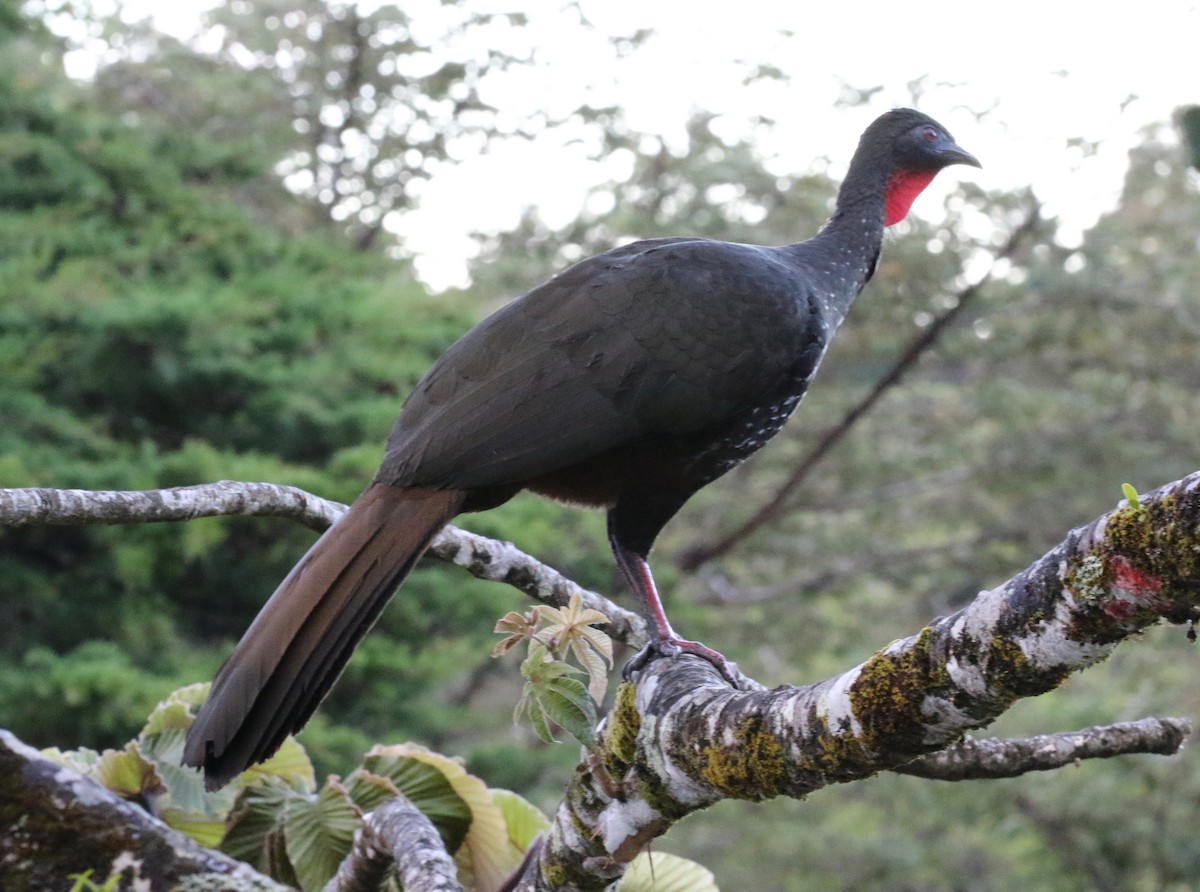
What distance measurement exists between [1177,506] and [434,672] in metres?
5.50

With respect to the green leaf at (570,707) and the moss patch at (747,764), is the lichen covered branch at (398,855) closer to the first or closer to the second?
the green leaf at (570,707)

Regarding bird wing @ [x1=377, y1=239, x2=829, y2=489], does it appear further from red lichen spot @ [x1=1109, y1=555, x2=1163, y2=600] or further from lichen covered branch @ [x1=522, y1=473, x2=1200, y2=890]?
red lichen spot @ [x1=1109, y1=555, x2=1163, y2=600]

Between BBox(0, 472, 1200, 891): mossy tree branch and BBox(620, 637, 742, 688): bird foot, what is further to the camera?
BBox(620, 637, 742, 688): bird foot

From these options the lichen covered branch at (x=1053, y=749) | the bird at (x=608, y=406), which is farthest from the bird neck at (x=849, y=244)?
the lichen covered branch at (x=1053, y=749)

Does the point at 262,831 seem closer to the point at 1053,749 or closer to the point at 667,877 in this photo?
the point at 667,877

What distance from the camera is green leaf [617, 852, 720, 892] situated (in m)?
2.37

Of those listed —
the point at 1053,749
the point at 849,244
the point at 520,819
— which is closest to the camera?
the point at 1053,749

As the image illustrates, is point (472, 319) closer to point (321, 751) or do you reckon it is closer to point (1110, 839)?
point (321, 751)

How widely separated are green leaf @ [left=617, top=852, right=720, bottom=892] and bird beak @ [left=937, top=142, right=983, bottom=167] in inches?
79.7

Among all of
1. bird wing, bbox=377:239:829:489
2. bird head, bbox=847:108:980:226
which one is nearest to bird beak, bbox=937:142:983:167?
bird head, bbox=847:108:980:226

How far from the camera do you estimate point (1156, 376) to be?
26.2 feet

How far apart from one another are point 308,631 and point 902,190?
2101 mm

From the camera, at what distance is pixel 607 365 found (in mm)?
2586

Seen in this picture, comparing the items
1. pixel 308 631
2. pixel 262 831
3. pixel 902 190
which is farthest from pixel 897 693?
pixel 902 190
